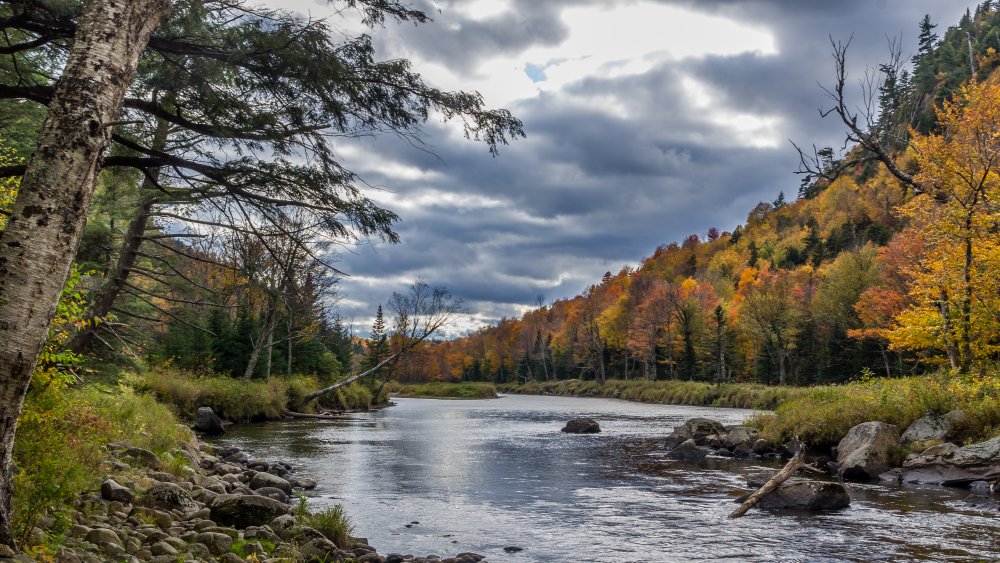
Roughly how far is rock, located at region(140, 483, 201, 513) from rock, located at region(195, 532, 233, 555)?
5.05ft

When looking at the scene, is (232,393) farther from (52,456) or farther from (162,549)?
(52,456)

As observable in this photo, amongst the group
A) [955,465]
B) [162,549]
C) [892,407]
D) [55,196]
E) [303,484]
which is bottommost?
[303,484]

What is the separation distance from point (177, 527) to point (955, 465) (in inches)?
663

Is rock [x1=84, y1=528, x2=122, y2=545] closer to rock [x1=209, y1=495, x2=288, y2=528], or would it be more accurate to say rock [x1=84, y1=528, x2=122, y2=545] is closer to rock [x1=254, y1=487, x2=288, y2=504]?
rock [x1=209, y1=495, x2=288, y2=528]

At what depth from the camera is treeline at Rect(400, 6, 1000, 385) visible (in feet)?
55.9

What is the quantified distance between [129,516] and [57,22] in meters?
5.88

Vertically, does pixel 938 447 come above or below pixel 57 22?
below

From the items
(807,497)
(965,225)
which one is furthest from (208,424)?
(965,225)

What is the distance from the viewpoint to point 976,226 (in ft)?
56.3

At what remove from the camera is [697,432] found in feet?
81.5

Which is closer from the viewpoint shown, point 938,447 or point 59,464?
point 59,464

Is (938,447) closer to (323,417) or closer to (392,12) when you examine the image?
(392,12)

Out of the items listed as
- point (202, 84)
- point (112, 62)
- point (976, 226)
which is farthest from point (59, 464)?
point (976, 226)

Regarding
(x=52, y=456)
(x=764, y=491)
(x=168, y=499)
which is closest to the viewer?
(x=52, y=456)
